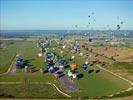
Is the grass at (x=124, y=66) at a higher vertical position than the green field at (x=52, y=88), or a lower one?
higher

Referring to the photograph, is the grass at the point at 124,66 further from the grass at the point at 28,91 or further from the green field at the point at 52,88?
the grass at the point at 28,91

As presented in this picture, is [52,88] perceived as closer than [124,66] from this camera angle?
Yes

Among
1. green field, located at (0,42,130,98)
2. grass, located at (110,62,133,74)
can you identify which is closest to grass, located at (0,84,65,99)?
green field, located at (0,42,130,98)

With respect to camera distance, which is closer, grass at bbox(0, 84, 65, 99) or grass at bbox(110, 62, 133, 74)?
grass at bbox(0, 84, 65, 99)

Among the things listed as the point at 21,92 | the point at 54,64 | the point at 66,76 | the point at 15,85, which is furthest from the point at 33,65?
the point at 21,92

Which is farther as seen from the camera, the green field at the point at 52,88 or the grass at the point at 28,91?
the green field at the point at 52,88

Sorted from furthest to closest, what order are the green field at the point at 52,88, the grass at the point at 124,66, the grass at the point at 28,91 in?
the grass at the point at 124,66, the green field at the point at 52,88, the grass at the point at 28,91

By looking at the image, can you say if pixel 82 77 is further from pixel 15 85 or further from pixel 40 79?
pixel 15 85

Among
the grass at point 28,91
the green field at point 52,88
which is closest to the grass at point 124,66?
the green field at point 52,88

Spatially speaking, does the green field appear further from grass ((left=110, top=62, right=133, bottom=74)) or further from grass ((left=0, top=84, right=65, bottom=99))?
grass ((left=110, top=62, right=133, bottom=74))

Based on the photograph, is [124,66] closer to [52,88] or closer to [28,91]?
[52,88]

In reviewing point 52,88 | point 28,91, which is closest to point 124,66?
point 52,88

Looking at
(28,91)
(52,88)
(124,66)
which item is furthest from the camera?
(124,66)
